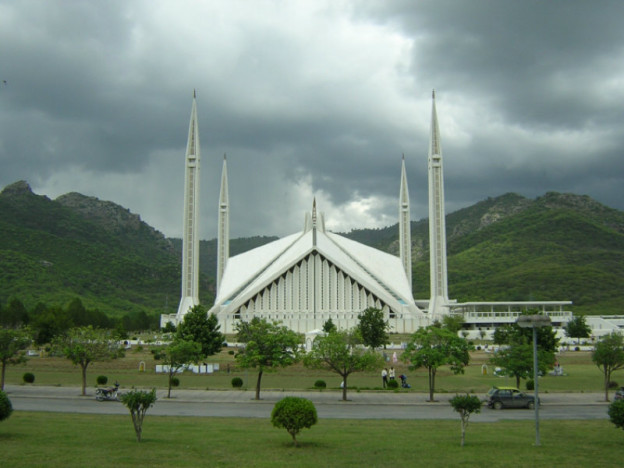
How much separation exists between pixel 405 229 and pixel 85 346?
154ft

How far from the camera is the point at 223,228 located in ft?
212

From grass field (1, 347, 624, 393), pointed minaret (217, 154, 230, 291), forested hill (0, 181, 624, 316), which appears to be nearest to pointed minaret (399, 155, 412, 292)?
forested hill (0, 181, 624, 316)

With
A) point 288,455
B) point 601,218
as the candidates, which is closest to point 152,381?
point 288,455

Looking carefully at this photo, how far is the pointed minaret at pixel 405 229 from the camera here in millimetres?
62237

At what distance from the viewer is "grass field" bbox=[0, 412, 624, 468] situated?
882 centimetres

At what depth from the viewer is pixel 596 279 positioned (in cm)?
6631

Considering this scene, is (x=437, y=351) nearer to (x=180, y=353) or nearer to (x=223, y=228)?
(x=180, y=353)

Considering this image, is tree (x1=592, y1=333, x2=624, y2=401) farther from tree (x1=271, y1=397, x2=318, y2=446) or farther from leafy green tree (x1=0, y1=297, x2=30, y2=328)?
leafy green tree (x1=0, y1=297, x2=30, y2=328)

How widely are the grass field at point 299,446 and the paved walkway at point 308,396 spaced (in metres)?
4.69

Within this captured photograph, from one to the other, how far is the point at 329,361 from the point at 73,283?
50.2 m

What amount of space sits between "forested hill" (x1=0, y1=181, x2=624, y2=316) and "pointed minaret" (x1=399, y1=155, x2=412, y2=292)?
341 inches

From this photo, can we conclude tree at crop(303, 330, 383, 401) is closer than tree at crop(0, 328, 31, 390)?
Yes

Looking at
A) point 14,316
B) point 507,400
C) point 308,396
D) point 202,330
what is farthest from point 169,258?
point 507,400

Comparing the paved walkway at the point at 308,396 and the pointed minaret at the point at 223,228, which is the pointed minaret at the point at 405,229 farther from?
the paved walkway at the point at 308,396
